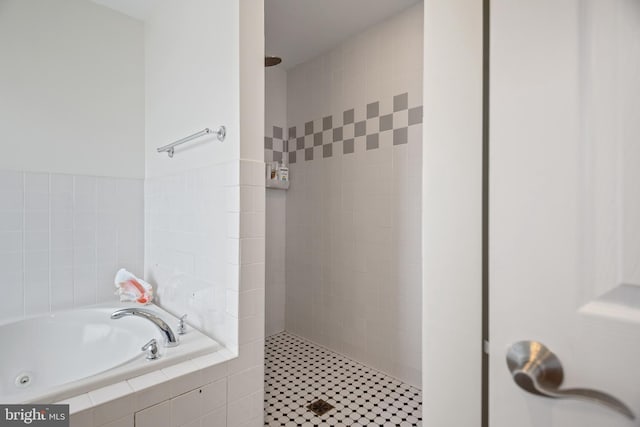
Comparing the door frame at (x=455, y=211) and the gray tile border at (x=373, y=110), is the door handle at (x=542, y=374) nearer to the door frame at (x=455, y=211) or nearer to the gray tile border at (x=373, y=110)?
the door frame at (x=455, y=211)

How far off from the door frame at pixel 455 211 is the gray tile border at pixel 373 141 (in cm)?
161

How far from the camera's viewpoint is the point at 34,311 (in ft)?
5.91

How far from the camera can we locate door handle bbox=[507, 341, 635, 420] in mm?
412

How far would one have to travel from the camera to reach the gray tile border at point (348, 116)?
93.8 inches

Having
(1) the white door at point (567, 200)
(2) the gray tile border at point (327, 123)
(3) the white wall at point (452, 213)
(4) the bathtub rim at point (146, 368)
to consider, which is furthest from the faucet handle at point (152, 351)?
(2) the gray tile border at point (327, 123)

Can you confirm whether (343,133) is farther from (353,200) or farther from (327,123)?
(353,200)

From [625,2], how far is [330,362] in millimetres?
2449

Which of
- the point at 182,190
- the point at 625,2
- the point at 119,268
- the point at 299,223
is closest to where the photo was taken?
the point at 625,2

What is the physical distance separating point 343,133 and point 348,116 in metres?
0.14

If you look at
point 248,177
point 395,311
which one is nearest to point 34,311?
point 248,177

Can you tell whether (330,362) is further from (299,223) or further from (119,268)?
(119,268)

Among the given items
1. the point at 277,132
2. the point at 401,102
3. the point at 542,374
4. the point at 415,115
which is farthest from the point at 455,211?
the point at 277,132

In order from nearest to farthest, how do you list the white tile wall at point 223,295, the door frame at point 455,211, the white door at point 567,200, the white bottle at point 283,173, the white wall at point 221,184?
the white door at point 567,200, the door frame at point 455,211, the white tile wall at point 223,295, the white wall at point 221,184, the white bottle at point 283,173

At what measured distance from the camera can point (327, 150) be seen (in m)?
2.57
